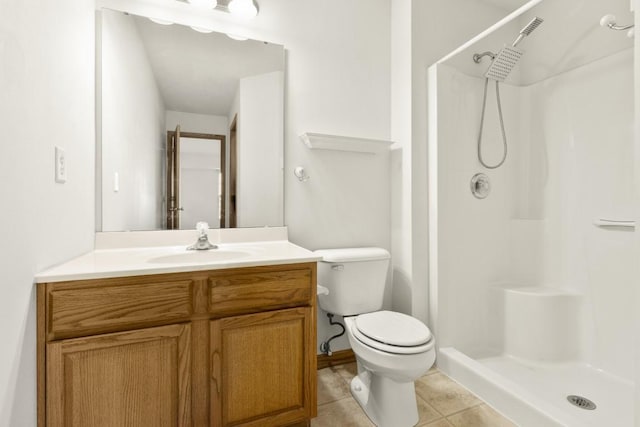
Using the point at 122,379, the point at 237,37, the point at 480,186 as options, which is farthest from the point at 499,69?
the point at 122,379

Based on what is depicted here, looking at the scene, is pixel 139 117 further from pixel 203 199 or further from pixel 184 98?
pixel 203 199

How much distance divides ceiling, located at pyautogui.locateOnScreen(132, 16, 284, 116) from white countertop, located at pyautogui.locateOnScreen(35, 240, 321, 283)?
768 millimetres

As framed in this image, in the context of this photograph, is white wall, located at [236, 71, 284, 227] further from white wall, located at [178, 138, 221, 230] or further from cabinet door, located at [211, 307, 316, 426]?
cabinet door, located at [211, 307, 316, 426]

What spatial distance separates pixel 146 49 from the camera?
1574 millimetres

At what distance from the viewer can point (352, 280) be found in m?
1.73

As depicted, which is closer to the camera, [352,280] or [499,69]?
[352,280]

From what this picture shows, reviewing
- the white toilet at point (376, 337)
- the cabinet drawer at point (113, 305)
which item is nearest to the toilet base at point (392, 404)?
the white toilet at point (376, 337)

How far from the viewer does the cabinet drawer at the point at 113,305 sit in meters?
0.96

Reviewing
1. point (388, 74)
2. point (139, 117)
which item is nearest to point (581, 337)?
point (388, 74)

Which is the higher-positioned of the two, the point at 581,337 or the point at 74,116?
the point at 74,116

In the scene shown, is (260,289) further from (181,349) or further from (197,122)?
(197,122)

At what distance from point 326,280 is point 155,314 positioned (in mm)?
Answer: 901

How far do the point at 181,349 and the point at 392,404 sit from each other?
96 centimetres

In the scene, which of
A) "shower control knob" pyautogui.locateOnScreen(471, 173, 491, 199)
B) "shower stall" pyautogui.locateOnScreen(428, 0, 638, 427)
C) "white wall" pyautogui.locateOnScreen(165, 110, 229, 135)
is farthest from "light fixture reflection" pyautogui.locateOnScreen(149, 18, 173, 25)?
"shower control knob" pyautogui.locateOnScreen(471, 173, 491, 199)
